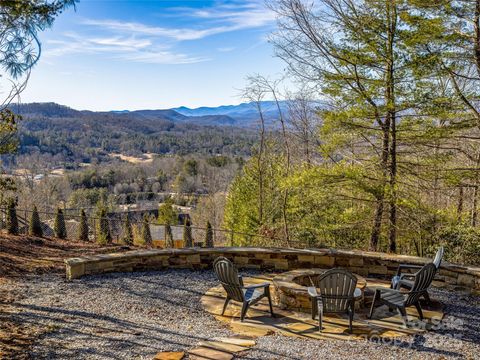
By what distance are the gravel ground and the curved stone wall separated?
0.30 m

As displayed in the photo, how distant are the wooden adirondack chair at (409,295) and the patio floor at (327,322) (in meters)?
0.14

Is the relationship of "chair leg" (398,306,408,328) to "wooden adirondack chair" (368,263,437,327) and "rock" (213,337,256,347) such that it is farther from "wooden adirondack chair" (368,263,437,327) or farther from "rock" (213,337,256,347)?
"rock" (213,337,256,347)

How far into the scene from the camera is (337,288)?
14.2ft

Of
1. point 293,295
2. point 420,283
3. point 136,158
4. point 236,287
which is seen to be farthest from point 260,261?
point 136,158

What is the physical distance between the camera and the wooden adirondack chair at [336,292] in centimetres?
427

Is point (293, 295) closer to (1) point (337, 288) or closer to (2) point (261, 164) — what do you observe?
(1) point (337, 288)

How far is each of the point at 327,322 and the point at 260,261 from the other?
2.54m

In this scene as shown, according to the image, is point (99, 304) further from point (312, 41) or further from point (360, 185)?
point (312, 41)

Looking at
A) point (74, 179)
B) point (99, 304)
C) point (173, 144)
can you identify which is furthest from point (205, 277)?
point (173, 144)

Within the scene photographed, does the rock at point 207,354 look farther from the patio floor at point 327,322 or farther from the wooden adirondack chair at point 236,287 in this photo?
the wooden adirondack chair at point 236,287

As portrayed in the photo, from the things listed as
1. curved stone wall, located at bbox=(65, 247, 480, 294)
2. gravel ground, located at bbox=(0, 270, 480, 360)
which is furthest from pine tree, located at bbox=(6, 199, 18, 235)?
curved stone wall, located at bbox=(65, 247, 480, 294)

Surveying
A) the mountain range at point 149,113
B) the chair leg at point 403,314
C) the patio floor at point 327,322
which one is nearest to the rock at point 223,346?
the patio floor at point 327,322

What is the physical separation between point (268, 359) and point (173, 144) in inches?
2926

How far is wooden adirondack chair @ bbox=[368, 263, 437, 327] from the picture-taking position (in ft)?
14.6
